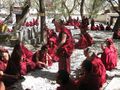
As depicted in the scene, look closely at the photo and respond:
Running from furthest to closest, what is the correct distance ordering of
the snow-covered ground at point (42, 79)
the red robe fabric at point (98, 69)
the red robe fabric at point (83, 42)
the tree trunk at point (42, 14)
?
the red robe fabric at point (83, 42), the tree trunk at point (42, 14), the snow-covered ground at point (42, 79), the red robe fabric at point (98, 69)

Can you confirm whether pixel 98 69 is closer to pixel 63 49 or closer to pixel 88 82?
pixel 88 82

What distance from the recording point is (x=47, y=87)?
1062 centimetres

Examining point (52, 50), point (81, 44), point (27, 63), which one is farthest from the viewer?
point (81, 44)

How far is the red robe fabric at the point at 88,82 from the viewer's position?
8.63 m

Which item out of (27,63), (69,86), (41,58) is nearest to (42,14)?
(41,58)

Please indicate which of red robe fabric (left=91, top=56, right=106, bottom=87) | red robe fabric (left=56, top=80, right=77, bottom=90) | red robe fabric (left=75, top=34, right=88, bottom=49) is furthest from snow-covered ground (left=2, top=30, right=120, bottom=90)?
red robe fabric (left=75, top=34, right=88, bottom=49)

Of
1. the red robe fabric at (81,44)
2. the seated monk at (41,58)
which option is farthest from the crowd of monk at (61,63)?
the red robe fabric at (81,44)

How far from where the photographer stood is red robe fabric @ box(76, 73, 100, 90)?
863 cm

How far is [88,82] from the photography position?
8.69 meters

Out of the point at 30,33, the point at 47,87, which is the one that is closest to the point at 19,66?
the point at 47,87

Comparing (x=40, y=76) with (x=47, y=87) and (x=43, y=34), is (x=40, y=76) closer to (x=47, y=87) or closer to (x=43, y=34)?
(x=47, y=87)

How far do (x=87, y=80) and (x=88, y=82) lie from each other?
2.3 inches

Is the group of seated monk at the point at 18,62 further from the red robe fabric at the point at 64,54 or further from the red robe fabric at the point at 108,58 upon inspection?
the red robe fabric at the point at 108,58

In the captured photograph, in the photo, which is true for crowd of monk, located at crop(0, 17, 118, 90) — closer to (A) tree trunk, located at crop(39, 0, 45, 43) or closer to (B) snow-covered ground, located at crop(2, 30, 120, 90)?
(B) snow-covered ground, located at crop(2, 30, 120, 90)
